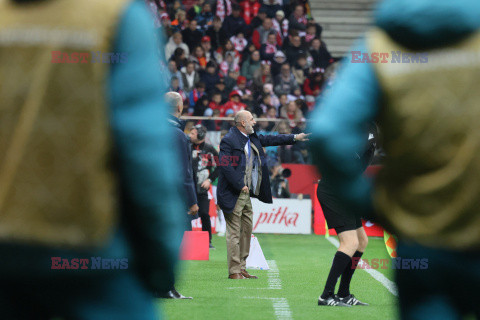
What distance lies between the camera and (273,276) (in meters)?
12.1

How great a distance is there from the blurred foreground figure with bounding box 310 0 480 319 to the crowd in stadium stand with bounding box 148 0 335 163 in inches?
743

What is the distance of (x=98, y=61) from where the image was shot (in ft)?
8.85

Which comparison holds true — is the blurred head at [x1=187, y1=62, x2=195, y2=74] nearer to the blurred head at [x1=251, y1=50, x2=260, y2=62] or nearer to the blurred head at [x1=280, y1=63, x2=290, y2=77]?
the blurred head at [x1=251, y1=50, x2=260, y2=62]

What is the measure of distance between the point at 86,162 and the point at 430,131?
1.19m

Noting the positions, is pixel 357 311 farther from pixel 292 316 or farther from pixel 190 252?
pixel 190 252

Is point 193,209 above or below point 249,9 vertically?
above

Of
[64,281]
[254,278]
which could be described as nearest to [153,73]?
[64,281]

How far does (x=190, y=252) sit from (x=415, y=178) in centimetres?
1055

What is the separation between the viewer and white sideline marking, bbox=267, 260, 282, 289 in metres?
11.1

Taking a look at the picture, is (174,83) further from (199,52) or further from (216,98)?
(199,52)

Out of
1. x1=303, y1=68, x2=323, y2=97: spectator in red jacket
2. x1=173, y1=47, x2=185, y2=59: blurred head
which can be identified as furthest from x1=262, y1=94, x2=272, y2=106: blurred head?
x1=173, y1=47, x2=185, y2=59: blurred head

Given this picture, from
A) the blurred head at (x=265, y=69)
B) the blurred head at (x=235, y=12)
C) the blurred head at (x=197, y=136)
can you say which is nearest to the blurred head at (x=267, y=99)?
the blurred head at (x=265, y=69)

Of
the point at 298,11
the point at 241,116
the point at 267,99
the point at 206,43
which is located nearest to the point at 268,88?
the point at 267,99

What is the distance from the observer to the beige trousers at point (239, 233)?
1183 centimetres
